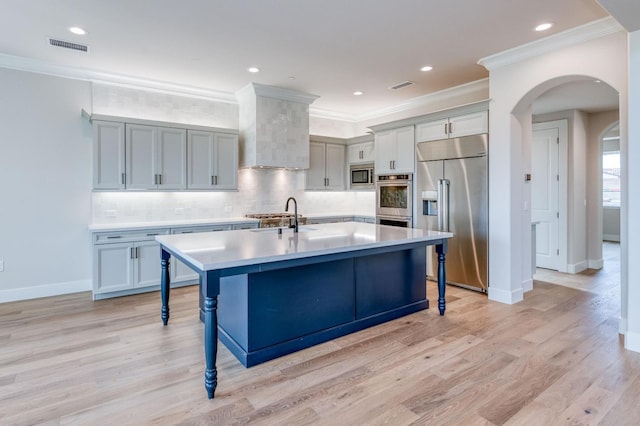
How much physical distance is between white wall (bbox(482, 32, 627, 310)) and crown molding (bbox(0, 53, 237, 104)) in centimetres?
385

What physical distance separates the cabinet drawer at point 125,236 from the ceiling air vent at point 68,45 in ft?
6.79

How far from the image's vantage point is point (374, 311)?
3568mm

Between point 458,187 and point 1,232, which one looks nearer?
point 1,232

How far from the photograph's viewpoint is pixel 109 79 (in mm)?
4812

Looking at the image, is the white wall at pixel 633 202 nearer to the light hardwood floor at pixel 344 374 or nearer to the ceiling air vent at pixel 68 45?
the light hardwood floor at pixel 344 374

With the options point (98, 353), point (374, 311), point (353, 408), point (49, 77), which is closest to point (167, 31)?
point (49, 77)

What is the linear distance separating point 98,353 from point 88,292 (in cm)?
215

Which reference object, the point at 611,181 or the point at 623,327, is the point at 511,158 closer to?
the point at 623,327

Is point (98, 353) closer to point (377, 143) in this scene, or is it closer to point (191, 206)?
point (191, 206)

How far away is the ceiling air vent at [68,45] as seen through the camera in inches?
150

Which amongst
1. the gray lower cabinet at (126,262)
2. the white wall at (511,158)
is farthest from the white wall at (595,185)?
the gray lower cabinet at (126,262)

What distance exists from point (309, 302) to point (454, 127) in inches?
122

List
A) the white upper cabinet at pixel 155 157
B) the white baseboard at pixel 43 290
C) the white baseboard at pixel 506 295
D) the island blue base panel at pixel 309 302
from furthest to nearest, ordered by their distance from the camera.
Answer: the white upper cabinet at pixel 155 157, the white baseboard at pixel 43 290, the white baseboard at pixel 506 295, the island blue base panel at pixel 309 302

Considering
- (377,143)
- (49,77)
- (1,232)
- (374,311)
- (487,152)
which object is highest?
(49,77)
